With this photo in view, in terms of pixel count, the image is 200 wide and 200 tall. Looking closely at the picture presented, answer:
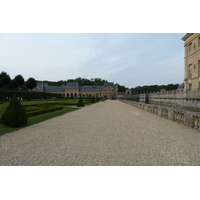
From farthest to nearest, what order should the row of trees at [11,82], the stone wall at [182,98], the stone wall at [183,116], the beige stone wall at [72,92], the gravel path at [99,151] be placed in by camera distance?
the beige stone wall at [72,92] → the row of trees at [11,82] → the stone wall at [182,98] → the stone wall at [183,116] → the gravel path at [99,151]

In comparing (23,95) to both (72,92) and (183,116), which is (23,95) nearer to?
(183,116)

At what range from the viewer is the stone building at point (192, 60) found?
23.6 meters

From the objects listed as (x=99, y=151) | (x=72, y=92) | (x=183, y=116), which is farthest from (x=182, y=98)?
(x=72, y=92)

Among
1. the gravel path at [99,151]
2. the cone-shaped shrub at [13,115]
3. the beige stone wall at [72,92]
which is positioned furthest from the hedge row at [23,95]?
the gravel path at [99,151]

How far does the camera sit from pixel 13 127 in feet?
25.1

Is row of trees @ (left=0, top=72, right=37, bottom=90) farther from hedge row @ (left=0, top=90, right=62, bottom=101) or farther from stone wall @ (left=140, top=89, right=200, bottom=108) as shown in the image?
stone wall @ (left=140, top=89, right=200, bottom=108)

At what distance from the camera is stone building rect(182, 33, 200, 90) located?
2364 cm

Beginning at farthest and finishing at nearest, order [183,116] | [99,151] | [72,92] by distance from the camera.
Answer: [72,92], [183,116], [99,151]

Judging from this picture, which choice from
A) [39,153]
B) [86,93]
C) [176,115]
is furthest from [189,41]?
[86,93]

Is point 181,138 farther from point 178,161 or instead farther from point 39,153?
point 39,153

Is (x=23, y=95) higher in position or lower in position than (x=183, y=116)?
higher

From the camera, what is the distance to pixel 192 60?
82.5ft

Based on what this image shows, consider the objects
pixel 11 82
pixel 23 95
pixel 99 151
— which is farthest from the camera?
pixel 11 82

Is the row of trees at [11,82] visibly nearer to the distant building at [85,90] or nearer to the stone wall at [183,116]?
the distant building at [85,90]
